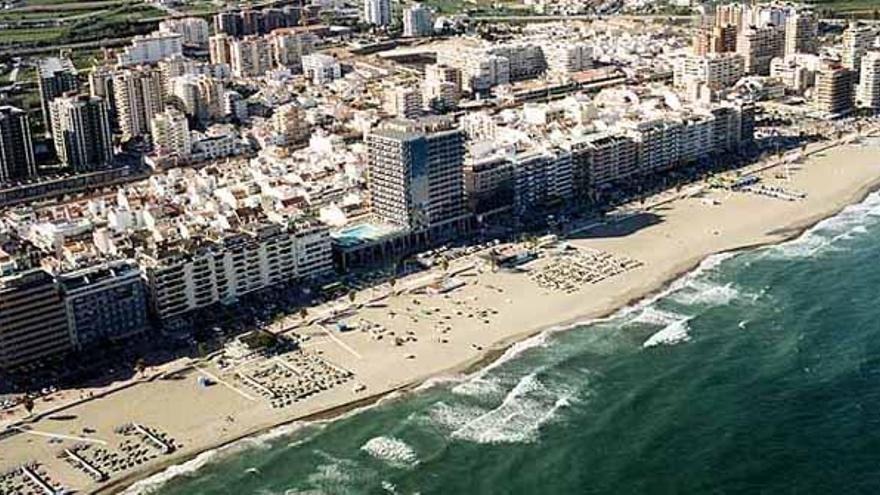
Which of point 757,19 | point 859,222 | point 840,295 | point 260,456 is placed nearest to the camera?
point 260,456

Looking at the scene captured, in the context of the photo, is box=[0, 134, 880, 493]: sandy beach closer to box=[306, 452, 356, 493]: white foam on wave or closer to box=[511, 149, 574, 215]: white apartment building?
box=[306, 452, 356, 493]: white foam on wave

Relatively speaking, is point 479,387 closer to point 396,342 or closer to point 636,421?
point 396,342

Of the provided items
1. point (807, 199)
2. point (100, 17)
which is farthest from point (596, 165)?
point (100, 17)

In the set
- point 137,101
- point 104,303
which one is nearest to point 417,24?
point 137,101

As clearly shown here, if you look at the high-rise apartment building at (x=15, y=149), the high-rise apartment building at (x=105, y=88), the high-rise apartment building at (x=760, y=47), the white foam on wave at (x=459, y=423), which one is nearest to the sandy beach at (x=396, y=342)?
the white foam on wave at (x=459, y=423)

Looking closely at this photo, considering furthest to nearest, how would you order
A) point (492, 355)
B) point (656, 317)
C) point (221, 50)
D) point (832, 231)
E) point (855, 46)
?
point (221, 50) < point (855, 46) < point (832, 231) < point (656, 317) < point (492, 355)

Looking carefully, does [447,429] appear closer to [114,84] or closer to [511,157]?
[511,157]

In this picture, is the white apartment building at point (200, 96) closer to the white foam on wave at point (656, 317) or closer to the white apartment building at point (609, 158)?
the white apartment building at point (609, 158)
